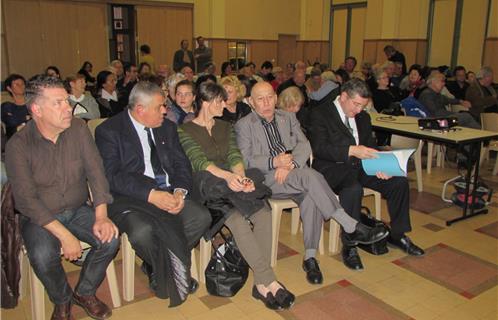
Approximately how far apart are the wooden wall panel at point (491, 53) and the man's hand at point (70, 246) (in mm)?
9633

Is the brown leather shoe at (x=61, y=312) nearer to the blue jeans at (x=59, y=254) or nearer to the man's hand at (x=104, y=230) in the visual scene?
the blue jeans at (x=59, y=254)

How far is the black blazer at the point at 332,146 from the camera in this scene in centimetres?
327

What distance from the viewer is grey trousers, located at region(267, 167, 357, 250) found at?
294 centimetres

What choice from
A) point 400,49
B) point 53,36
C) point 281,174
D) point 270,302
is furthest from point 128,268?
point 400,49

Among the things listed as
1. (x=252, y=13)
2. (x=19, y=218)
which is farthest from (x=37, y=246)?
(x=252, y=13)

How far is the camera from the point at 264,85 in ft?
10.3

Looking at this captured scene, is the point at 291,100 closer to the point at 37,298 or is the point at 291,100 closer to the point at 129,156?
the point at 129,156

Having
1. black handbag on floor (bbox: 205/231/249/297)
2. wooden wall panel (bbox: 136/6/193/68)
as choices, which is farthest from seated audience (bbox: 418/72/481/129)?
wooden wall panel (bbox: 136/6/193/68)

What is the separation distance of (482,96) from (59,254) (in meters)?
6.23

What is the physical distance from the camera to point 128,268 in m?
2.61

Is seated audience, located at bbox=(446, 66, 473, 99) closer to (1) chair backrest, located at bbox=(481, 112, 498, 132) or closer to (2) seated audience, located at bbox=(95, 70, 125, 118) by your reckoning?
(1) chair backrest, located at bbox=(481, 112, 498, 132)

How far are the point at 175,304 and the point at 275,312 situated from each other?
58 centimetres

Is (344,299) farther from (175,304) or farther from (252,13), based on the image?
(252,13)

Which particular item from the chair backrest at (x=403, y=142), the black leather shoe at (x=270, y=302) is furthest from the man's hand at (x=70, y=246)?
the chair backrest at (x=403, y=142)
